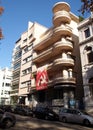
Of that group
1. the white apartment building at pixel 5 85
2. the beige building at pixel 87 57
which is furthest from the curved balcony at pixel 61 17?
the white apartment building at pixel 5 85

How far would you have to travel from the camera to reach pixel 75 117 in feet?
61.4

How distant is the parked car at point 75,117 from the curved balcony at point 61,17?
1940 centimetres

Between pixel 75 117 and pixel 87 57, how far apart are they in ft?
38.6

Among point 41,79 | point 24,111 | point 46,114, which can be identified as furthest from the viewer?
point 41,79

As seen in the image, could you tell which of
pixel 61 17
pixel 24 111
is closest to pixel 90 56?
pixel 61 17

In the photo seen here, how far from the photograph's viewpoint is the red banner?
34381 mm

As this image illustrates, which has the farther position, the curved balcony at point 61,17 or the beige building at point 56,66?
the curved balcony at point 61,17

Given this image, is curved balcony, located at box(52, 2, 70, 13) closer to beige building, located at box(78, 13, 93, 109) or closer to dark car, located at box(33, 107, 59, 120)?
beige building, located at box(78, 13, 93, 109)

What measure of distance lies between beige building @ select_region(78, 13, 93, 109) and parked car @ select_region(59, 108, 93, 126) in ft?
21.0

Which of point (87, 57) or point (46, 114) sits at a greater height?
point (87, 57)

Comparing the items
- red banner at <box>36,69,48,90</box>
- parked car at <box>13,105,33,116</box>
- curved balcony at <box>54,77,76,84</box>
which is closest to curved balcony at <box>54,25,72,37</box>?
red banner at <box>36,69,48,90</box>

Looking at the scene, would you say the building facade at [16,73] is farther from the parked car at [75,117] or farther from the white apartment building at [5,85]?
the parked car at [75,117]

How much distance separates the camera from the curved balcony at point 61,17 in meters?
34.0

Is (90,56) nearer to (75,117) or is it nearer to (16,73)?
(75,117)
